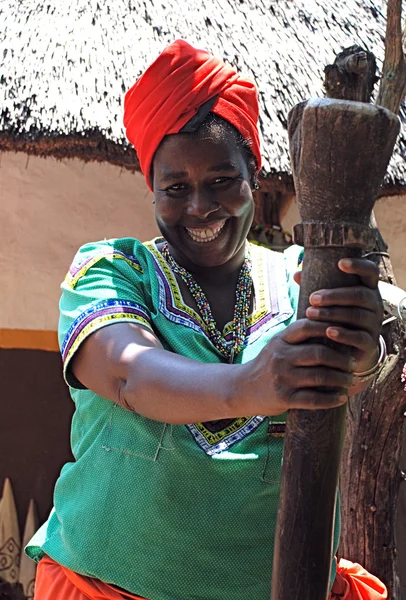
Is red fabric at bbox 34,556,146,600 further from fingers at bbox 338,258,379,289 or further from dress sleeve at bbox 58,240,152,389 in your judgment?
fingers at bbox 338,258,379,289

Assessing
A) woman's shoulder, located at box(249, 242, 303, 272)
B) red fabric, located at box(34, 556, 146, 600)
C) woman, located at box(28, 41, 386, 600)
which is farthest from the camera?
woman's shoulder, located at box(249, 242, 303, 272)

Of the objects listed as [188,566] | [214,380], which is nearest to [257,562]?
[188,566]

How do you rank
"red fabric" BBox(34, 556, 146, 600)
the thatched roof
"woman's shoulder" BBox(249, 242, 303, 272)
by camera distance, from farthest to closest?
1. the thatched roof
2. "woman's shoulder" BBox(249, 242, 303, 272)
3. "red fabric" BBox(34, 556, 146, 600)

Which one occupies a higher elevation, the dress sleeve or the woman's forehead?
the woman's forehead

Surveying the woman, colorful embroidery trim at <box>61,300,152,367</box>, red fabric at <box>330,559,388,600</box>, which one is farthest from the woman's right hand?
red fabric at <box>330,559,388,600</box>

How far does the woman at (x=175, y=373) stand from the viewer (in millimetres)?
1812

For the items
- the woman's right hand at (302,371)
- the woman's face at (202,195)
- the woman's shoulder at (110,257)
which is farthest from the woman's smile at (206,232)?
the woman's right hand at (302,371)

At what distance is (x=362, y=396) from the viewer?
3.07 meters

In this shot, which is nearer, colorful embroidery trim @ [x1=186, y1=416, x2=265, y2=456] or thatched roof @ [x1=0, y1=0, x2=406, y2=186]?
colorful embroidery trim @ [x1=186, y1=416, x2=265, y2=456]

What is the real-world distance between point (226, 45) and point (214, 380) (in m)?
4.07

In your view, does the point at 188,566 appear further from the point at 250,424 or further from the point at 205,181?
the point at 205,181

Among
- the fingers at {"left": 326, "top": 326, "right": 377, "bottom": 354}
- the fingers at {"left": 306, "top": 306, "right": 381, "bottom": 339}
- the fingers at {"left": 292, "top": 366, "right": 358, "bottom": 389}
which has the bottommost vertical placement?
the fingers at {"left": 292, "top": 366, "right": 358, "bottom": 389}

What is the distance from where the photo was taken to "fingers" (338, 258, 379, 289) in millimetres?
1455

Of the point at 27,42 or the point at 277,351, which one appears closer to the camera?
the point at 277,351
